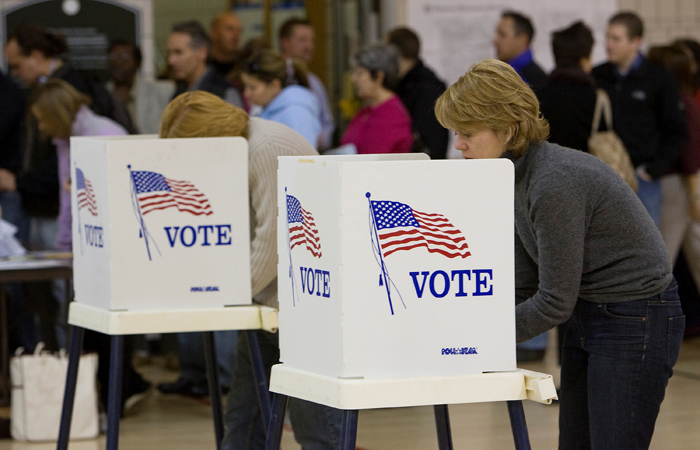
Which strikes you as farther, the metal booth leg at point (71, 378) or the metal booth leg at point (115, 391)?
the metal booth leg at point (71, 378)

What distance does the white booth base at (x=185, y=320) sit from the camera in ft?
7.96

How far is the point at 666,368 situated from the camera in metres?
2.05

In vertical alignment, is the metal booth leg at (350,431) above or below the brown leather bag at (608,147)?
below

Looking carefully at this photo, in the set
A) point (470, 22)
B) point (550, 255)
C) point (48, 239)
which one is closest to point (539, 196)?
point (550, 255)

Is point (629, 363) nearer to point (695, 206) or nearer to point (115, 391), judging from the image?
point (115, 391)

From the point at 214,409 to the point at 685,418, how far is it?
204 cm

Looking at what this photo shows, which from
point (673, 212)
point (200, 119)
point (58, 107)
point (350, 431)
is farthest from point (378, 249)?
point (673, 212)

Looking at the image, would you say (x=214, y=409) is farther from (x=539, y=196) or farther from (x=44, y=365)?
(x=539, y=196)

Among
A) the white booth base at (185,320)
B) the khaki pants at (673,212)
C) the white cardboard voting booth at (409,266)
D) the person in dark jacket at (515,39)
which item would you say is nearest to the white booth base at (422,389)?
the white cardboard voting booth at (409,266)

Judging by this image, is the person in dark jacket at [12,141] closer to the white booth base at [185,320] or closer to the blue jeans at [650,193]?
the white booth base at [185,320]

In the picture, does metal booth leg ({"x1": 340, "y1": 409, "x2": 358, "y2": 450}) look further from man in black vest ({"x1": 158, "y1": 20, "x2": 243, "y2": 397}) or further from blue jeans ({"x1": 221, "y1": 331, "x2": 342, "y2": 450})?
man in black vest ({"x1": 158, "y1": 20, "x2": 243, "y2": 397})

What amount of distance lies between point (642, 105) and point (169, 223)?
313 centimetres

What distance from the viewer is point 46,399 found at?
392 centimetres

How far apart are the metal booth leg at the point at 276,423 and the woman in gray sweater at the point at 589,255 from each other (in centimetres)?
47
